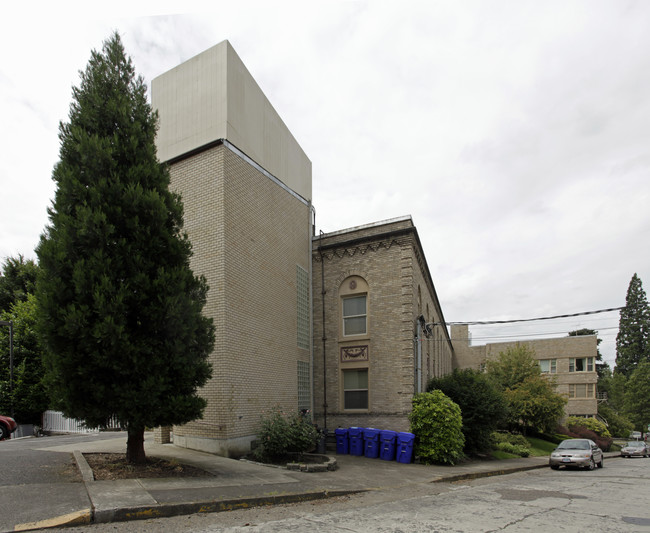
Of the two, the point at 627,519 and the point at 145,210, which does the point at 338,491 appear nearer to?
the point at 627,519

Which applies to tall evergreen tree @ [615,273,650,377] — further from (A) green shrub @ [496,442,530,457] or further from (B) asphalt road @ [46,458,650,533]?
(B) asphalt road @ [46,458,650,533]

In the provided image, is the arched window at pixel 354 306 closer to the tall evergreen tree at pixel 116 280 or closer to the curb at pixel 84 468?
the tall evergreen tree at pixel 116 280

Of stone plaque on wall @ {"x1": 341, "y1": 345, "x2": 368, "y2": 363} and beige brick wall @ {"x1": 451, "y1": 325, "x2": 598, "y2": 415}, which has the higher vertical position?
stone plaque on wall @ {"x1": 341, "y1": 345, "x2": 368, "y2": 363}

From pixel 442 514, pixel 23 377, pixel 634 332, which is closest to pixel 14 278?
pixel 23 377

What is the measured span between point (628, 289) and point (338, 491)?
79.2 metres

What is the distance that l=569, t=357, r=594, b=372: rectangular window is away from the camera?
46.0m

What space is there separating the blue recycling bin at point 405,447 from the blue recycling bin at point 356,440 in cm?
145

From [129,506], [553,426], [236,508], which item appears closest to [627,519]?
[236,508]

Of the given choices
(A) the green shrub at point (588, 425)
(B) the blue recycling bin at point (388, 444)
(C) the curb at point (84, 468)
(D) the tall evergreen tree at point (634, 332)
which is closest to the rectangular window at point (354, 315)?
(B) the blue recycling bin at point (388, 444)

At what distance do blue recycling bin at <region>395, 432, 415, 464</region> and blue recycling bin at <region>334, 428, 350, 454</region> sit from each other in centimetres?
199

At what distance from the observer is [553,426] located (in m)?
30.9

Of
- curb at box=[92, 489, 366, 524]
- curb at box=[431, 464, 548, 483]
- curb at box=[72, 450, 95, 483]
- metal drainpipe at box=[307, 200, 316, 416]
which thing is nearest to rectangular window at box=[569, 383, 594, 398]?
curb at box=[431, 464, 548, 483]

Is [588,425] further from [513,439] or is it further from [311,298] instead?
[311,298]

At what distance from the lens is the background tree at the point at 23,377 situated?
21.1 meters
